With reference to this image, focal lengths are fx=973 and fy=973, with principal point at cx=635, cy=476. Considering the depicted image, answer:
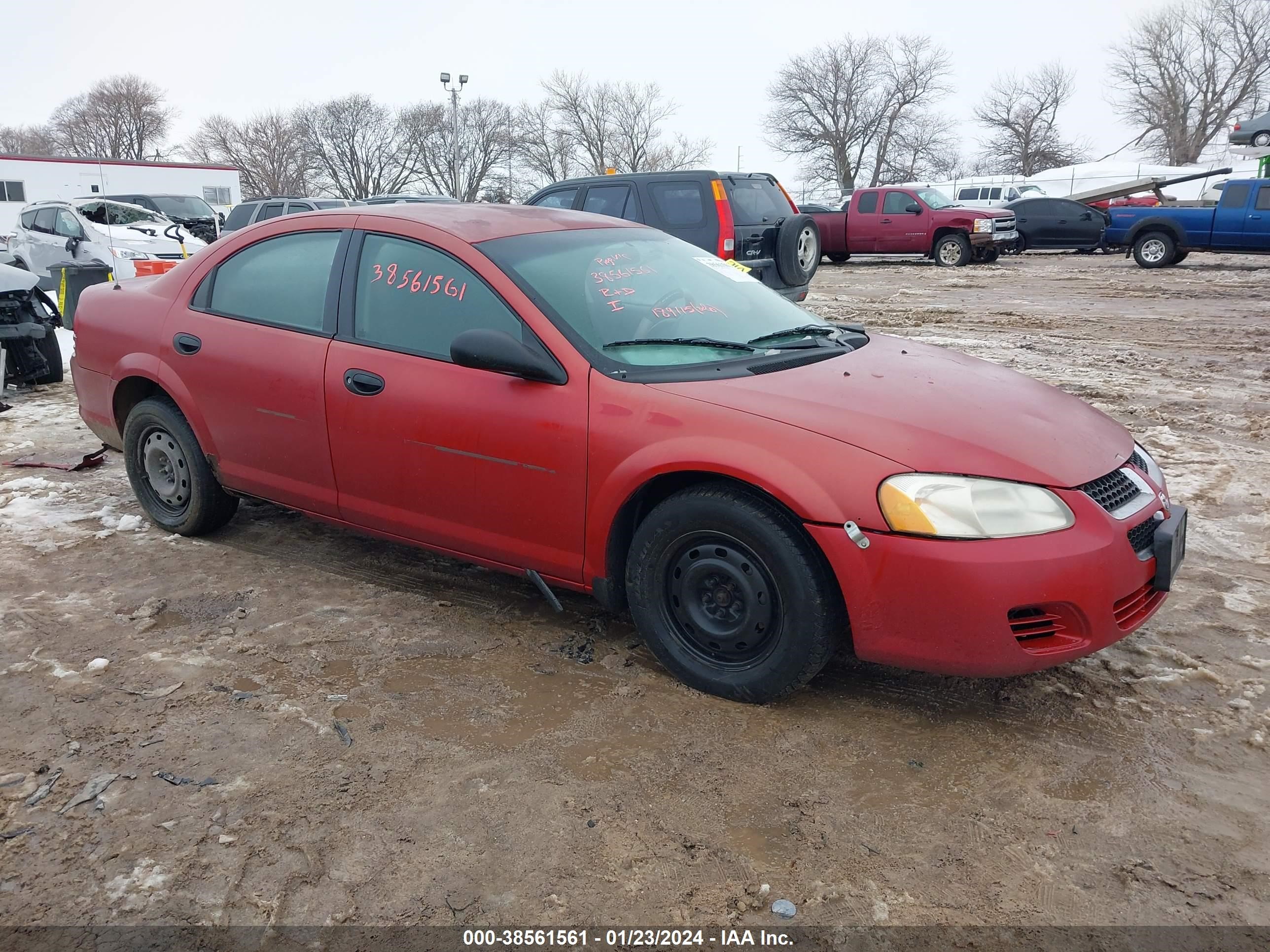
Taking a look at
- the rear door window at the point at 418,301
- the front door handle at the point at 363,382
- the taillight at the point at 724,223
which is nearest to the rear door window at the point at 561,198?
the taillight at the point at 724,223

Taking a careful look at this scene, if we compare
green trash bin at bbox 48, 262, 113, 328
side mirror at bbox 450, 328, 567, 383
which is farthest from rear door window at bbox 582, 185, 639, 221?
side mirror at bbox 450, 328, 567, 383

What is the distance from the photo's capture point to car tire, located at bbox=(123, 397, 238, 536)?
4508mm

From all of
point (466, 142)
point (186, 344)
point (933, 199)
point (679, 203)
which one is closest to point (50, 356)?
point (186, 344)

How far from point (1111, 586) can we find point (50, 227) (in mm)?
17921

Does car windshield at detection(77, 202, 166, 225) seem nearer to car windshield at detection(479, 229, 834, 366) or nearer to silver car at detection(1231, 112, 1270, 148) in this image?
car windshield at detection(479, 229, 834, 366)

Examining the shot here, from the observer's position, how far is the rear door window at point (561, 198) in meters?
11.0

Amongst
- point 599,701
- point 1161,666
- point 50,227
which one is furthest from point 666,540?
point 50,227

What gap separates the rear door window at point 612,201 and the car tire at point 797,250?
1.66 m

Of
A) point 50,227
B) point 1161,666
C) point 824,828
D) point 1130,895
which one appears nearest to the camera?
point 1130,895

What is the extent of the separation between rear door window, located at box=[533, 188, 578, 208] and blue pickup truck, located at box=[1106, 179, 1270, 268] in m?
12.8

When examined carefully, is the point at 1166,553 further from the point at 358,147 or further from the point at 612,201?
the point at 358,147

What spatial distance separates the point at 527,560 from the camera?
3500mm

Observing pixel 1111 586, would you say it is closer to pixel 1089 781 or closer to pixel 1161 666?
pixel 1089 781

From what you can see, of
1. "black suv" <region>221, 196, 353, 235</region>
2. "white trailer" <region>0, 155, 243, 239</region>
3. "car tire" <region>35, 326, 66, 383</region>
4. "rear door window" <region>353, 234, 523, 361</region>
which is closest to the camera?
"rear door window" <region>353, 234, 523, 361</region>
